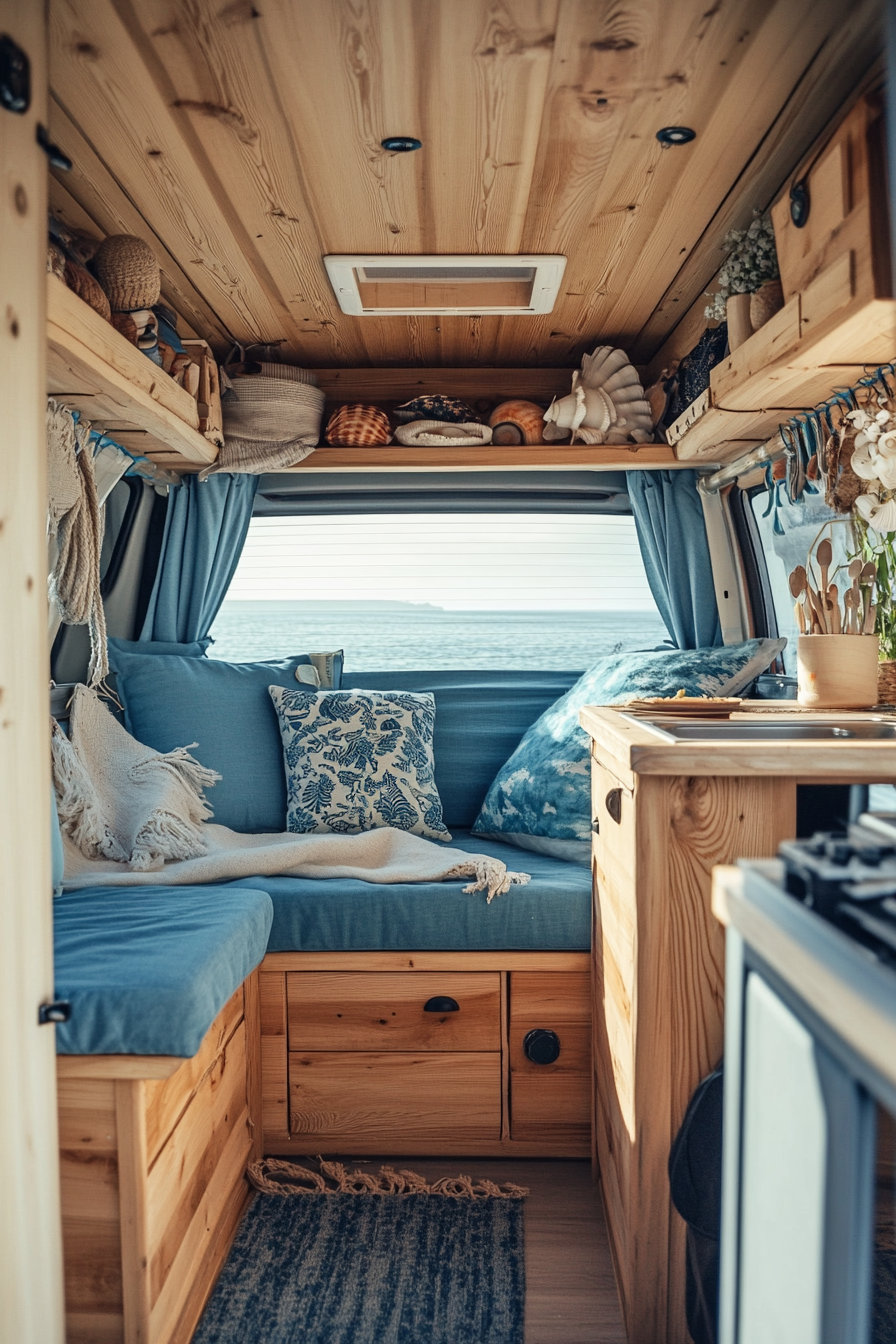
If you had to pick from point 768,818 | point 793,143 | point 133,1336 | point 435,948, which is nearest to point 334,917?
point 435,948

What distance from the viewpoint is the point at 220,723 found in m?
2.77

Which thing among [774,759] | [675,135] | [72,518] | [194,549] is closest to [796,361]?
[675,135]

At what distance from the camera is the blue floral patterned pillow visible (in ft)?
8.57

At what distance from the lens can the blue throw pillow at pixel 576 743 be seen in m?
2.37

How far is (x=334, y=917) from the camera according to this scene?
210 centimetres

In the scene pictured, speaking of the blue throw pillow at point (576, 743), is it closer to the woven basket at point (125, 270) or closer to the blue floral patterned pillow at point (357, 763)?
the blue floral patterned pillow at point (357, 763)

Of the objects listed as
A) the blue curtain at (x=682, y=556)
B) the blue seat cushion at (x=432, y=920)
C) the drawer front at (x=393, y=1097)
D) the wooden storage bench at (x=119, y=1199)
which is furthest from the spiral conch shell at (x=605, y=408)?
the wooden storage bench at (x=119, y=1199)

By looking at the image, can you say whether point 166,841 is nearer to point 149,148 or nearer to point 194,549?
point 194,549

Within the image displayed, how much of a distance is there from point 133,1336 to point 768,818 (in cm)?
119

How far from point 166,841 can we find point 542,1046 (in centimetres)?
100

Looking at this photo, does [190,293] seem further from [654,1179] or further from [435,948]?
[654,1179]

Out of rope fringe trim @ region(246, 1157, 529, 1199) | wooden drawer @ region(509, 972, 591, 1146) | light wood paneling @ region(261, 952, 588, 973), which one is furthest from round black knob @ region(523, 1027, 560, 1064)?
rope fringe trim @ region(246, 1157, 529, 1199)

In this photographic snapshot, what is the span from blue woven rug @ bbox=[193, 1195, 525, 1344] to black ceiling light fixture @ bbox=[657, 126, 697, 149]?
2.12 metres

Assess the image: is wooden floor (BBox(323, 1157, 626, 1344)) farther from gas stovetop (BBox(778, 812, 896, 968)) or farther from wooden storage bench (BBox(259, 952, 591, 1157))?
gas stovetop (BBox(778, 812, 896, 968))
